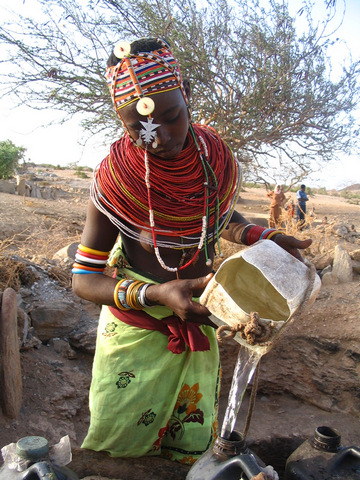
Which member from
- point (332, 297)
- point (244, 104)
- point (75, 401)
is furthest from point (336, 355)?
point (244, 104)

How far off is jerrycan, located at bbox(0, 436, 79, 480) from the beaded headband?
1.16 m

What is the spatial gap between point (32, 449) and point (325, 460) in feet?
3.69

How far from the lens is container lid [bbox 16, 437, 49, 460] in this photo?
4.60ft

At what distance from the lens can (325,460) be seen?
5.94 ft

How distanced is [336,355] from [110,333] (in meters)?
2.24

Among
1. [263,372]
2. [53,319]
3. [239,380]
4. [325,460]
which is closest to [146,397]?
[239,380]

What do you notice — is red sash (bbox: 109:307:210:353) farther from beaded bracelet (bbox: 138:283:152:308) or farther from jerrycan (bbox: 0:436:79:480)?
jerrycan (bbox: 0:436:79:480)

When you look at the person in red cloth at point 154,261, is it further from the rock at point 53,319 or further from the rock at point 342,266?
the rock at point 342,266

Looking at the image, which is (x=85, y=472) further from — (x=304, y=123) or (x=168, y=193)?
(x=304, y=123)

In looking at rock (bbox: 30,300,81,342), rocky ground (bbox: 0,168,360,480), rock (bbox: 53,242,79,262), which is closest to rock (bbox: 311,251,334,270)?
rocky ground (bbox: 0,168,360,480)

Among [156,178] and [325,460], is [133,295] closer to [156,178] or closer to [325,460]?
[156,178]

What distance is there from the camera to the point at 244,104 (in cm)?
767

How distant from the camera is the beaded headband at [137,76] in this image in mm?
1599

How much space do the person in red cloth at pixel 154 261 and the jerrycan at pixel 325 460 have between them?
39 cm
